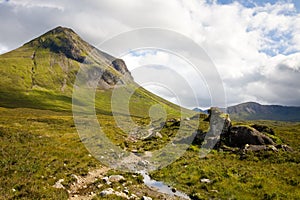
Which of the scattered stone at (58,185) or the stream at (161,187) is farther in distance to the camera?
the stream at (161,187)

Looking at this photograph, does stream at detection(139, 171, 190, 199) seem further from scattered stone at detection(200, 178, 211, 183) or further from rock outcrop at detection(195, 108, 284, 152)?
rock outcrop at detection(195, 108, 284, 152)

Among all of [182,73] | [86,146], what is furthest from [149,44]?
[86,146]

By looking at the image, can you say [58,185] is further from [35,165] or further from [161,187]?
[161,187]

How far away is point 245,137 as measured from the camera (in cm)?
3469

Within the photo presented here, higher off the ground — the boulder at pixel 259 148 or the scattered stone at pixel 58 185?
the boulder at pixel 259 148

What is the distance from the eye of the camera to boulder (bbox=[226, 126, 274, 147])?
111 ft

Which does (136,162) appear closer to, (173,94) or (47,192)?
(173,94)

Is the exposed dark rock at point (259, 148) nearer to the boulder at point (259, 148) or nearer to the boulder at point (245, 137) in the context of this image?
the boulder at point (259, 148)

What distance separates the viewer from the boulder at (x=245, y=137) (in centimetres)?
3378

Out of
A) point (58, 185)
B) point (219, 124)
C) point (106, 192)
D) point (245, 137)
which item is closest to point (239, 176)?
point (106, 192)

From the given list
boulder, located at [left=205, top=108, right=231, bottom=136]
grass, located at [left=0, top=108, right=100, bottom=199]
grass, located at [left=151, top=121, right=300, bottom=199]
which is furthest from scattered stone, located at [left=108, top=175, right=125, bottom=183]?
boulder, located at [left=205, top=108, right=231, bottom=136]

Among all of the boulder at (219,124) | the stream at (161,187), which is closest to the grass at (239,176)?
the stream at (161,187)

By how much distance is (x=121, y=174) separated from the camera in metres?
20.6

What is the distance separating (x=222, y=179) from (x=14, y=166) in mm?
15708
